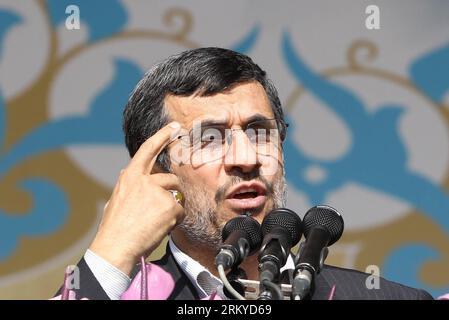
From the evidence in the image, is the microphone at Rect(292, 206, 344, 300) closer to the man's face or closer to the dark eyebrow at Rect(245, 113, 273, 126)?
the man's face

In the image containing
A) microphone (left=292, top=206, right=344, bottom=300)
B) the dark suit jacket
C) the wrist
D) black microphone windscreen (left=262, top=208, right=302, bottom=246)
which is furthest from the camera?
the dark suit jacket

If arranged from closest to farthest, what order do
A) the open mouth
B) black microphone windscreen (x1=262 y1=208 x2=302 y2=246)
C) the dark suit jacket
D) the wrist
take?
black microphone windscreen (x1=262 y1=208 x2=302 y2=246) → the wrist → the open mouth → the dark suit jacket

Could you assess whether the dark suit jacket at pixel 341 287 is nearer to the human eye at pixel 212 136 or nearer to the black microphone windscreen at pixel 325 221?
the human eye at pixel 212 136

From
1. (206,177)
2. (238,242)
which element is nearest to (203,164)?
(206,177)

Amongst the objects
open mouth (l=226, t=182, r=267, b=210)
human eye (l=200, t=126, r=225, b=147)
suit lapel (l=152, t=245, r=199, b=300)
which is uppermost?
human eye (l=200, t=126, r=225, b=147)

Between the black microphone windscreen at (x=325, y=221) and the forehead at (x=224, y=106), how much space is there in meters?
0.64

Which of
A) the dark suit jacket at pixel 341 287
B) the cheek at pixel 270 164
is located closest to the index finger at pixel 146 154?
the cheek at pixel 270 164

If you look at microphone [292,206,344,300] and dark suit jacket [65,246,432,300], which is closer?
microphone [292,206,344,300]

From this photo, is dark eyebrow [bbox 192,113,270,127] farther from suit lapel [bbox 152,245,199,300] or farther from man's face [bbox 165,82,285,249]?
suit lapel [bbox 152,245,199,300]

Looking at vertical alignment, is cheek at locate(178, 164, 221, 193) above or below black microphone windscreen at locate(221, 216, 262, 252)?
above

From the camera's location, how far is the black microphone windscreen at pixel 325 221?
1.67 m

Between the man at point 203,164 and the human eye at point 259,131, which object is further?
the human eye at point 259,131

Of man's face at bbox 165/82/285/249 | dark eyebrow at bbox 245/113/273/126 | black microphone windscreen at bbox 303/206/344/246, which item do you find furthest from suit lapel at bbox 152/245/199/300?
black microphone windscreen at bbox 303/206/344/246

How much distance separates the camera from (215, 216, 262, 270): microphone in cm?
152
